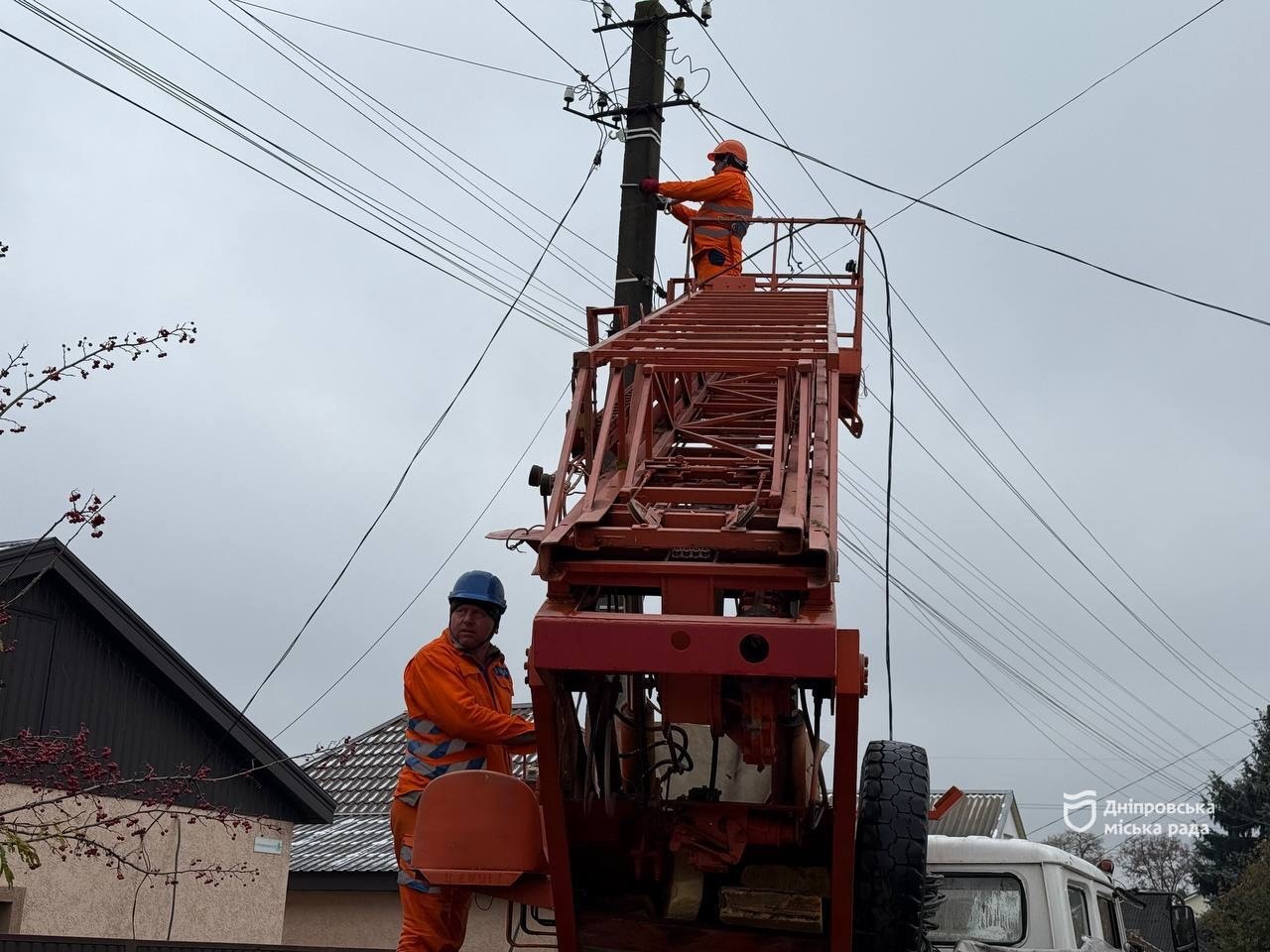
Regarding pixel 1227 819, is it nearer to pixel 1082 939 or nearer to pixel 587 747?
pixel 1082 939

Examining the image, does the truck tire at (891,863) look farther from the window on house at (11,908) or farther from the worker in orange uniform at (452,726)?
the window on house at (11,908)

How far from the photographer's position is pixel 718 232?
10883 millimetres

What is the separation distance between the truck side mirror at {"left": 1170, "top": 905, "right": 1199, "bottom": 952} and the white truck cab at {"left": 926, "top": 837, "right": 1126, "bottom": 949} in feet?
3.39

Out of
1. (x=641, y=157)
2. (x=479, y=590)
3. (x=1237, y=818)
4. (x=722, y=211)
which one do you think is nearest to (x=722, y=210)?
(x=722, y=211)

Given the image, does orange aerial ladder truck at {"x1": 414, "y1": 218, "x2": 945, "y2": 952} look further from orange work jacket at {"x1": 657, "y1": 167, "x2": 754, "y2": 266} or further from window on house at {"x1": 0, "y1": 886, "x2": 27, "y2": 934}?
window on house at {"x1": 0, "y1": 886, "x2": 27, "y2": 934}

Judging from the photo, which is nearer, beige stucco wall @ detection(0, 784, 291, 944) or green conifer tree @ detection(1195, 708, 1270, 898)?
beige stucco wall @ detection(0, 784, 291, 944)

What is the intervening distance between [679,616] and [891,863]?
1.41 m

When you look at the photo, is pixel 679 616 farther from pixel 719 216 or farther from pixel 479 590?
pixel 719 216

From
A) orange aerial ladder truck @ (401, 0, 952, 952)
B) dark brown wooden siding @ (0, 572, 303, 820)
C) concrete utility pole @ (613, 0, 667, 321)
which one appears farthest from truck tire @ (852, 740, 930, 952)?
dark brown wooden siding @ (0, 572, 303, 820)

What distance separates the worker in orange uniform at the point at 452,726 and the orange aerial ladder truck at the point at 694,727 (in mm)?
275

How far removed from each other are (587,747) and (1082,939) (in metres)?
3.29

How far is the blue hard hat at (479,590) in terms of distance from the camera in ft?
19.9

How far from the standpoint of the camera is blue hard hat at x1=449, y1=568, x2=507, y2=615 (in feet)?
19.9

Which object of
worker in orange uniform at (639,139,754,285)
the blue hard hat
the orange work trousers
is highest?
worker in orange uniform at (639,139,754,285)
